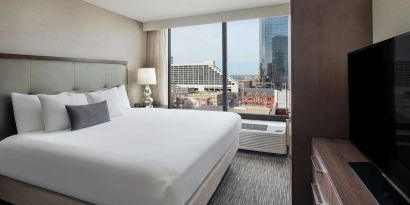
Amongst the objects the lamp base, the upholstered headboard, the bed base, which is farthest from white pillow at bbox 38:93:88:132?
the lamp base

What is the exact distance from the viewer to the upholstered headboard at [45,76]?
228 centimetres

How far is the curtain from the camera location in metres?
4.48

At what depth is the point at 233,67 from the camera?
4090 mm

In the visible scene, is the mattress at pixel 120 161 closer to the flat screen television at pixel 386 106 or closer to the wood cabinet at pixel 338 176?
the wood cabinet at pixel 338 176

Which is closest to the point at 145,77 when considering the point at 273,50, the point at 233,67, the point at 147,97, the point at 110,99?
the point at 147,97

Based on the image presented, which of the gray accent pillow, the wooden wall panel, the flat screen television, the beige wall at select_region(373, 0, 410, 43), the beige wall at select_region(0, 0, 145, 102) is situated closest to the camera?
the flat screen television

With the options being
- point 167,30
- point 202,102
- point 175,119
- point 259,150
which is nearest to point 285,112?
point 259,150

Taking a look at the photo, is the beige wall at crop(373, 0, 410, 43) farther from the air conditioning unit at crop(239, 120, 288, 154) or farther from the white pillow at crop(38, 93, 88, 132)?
the white pillow at crop(38, 93, 88, 132)

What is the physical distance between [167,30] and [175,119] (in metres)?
2.46

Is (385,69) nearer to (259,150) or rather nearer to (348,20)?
(348,20)

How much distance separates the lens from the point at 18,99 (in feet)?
7.39

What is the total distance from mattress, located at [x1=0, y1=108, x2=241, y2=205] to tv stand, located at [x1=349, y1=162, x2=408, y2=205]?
38.8 inches

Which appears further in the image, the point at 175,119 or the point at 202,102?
the point at 202,102

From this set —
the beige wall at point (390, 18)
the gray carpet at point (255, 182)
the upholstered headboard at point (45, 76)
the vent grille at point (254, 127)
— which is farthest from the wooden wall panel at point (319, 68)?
the upholstered headboard at point (45, 76)
